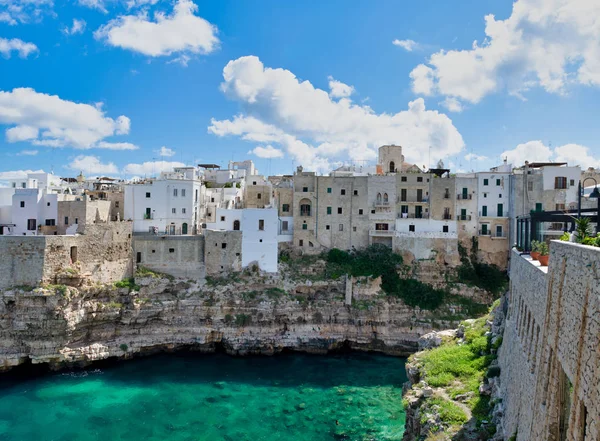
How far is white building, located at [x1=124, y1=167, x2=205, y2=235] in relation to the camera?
101 feet

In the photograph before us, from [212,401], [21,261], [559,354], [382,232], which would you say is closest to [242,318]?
[212,401]

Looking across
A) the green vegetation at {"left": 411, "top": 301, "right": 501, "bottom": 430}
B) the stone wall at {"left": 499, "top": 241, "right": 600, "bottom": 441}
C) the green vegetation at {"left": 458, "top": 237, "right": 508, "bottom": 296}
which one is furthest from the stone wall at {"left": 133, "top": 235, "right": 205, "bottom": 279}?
the stone wall at {"left": 499, "top": 241, "right": 600, "bottom": 441}

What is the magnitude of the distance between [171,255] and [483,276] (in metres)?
21.5

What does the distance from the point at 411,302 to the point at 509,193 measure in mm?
10938

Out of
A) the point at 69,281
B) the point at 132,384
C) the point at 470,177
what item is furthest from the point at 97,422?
the point at 470,177

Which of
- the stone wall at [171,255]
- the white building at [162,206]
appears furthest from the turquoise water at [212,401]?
the white building at [162,206]

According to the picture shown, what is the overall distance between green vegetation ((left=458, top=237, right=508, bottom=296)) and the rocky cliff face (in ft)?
9.03

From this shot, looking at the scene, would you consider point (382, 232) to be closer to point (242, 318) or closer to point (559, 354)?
point (242, 318)

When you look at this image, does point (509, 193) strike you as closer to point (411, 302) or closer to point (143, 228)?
point (411, 302)

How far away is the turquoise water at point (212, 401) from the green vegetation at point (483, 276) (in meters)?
8.03

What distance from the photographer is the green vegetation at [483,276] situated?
28781 millimetres

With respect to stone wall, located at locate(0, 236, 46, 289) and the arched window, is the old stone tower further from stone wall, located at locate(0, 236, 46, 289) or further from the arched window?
stone wall, located at locate(0, 236, 46, 289)

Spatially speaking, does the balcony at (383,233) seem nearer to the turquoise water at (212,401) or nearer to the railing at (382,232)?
the railing at (382,232)

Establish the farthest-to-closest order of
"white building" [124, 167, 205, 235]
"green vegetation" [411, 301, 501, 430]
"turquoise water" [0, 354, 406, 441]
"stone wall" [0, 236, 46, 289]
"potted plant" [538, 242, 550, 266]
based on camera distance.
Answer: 1. "white building" [124, 167, 205, 235]
2. "stone wall" [0, 236, 46, 289]
3. "turquoise water" [0, 354, 406, 441]
4. "green vegetation" [411, 301, 501, 430]
5. "potted plant" [538, 242, 550, 266]
